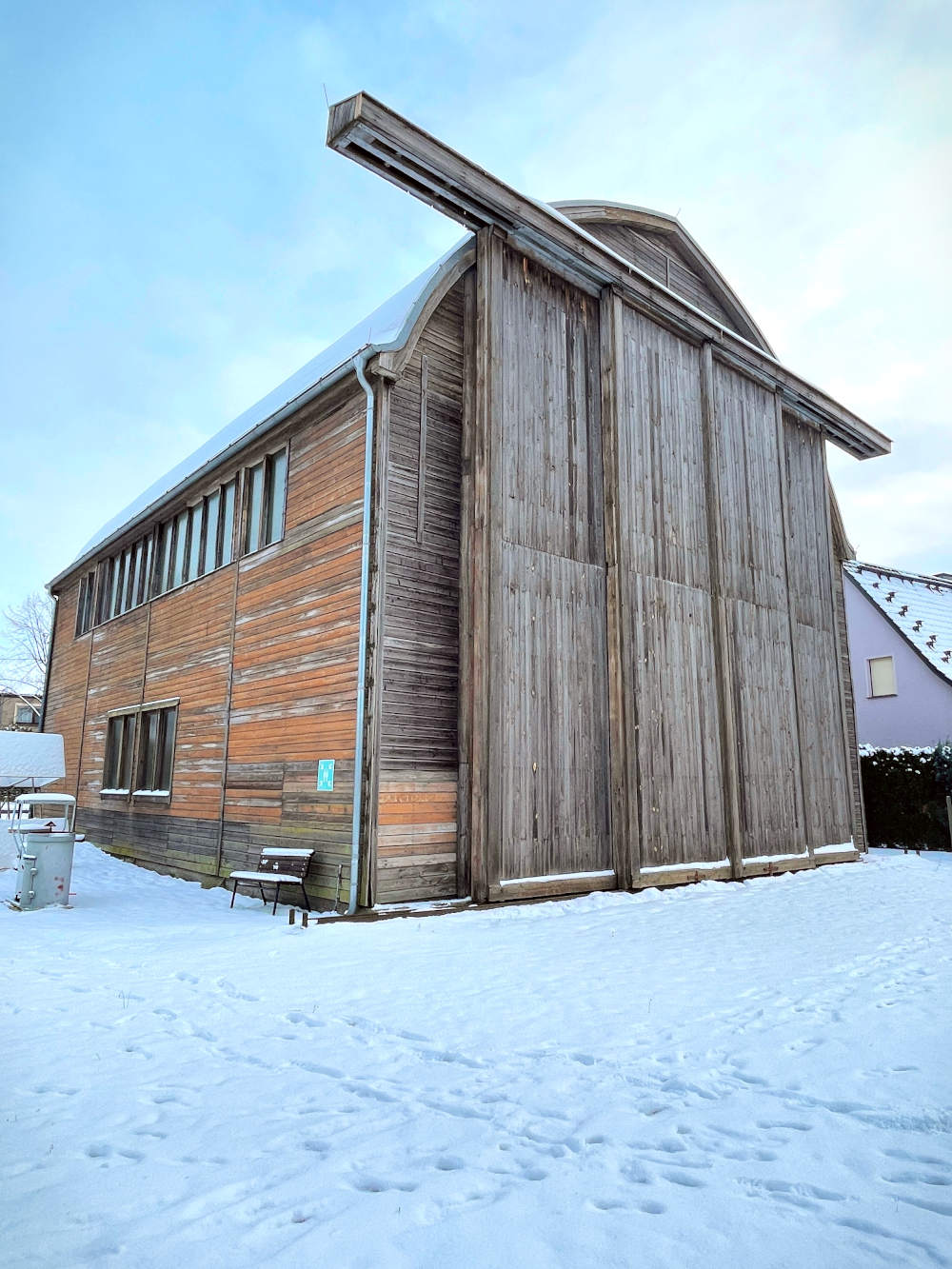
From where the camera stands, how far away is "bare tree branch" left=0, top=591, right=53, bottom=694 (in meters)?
44.5

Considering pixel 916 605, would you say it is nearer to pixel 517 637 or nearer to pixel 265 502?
pixel 517 637

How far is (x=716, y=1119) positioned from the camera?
147 inches

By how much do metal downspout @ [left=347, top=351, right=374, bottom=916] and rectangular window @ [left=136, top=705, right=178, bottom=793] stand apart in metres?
6.33

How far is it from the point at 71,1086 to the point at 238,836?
8086mm

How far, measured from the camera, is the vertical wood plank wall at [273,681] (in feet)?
34.6

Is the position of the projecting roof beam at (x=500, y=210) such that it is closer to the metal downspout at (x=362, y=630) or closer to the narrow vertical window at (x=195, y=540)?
the metal downspout at (x=362, y=630)

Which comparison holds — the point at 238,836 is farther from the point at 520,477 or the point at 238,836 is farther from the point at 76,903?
the point at 520,477

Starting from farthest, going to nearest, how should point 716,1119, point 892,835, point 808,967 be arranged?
point 892,835, point 808,967, point 716,1119

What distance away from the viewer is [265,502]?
13.2 metres

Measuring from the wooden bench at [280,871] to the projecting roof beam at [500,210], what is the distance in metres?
8.08

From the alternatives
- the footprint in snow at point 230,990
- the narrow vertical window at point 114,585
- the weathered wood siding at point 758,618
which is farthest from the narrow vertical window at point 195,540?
the footprint in snow at point 230,990

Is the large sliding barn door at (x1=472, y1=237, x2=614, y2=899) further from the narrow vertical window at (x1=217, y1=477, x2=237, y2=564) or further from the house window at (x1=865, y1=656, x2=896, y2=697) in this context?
the house window at (x1=865, y1=656, x2=896, y2=697)

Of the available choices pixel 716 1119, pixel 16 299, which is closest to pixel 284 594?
pixel 716 1119

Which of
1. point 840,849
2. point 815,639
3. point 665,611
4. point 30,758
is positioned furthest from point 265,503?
point 840,849
